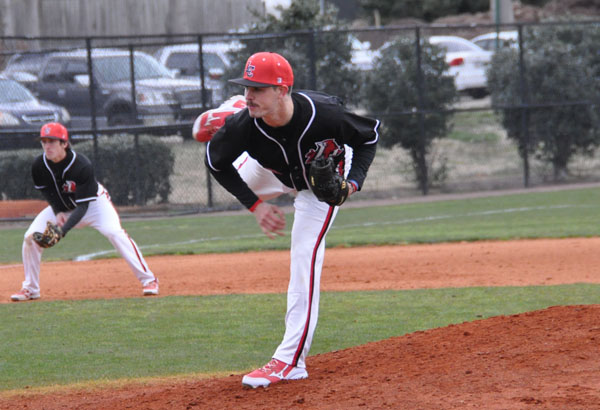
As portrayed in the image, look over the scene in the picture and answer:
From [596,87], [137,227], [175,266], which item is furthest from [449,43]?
[175,266]

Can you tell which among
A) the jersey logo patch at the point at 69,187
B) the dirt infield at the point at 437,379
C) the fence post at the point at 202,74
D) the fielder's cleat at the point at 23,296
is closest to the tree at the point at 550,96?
the fence post at the point at 202,74

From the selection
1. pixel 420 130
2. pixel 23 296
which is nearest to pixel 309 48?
pixel 420 130

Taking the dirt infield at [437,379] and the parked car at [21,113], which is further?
the parked car at [21,113]

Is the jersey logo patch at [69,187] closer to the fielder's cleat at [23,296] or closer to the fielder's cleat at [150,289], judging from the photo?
the fielder's cleat at [23,296]

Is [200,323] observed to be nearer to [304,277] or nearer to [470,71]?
[304,277]

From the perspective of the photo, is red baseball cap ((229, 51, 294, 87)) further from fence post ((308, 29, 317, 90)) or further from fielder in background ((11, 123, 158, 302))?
fence post ((308, 29, 317, 90))

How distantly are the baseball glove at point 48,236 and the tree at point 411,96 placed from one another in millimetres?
10313

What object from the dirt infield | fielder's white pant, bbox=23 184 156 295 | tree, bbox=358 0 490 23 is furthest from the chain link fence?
tree, bbox=358 0 490 23

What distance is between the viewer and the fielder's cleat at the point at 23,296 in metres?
8.68

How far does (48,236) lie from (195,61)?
11136mm

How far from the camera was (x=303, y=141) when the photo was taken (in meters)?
5.18

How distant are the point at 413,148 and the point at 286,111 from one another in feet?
42.8

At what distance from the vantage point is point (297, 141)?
517cm

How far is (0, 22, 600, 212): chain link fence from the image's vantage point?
52.2 ft
